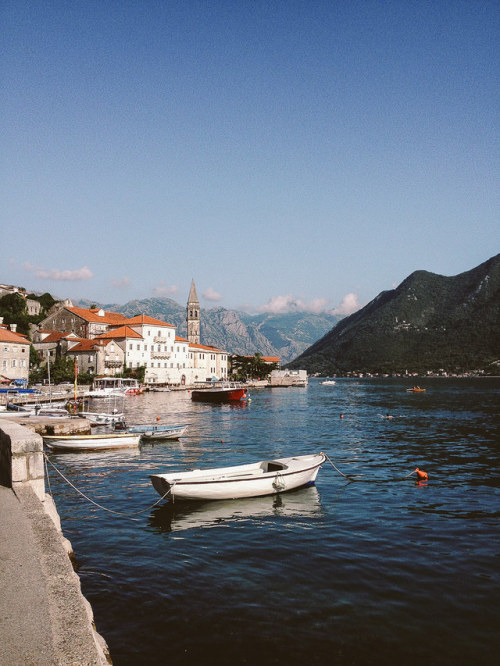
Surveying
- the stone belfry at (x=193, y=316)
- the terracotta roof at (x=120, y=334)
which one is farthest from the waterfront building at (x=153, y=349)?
the stone belfry at (x=193, y=316)

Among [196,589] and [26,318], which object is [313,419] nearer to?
[196,589]

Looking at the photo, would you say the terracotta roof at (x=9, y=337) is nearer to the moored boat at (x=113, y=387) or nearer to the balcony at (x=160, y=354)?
the moored boat at (x=113, y=387)

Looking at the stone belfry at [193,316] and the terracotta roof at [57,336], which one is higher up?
the stone belfry at [193,316]

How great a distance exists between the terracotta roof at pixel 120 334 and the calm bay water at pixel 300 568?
320 ft

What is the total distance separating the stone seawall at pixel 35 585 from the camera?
6156 millimetres

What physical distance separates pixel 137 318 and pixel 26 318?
28935 mm

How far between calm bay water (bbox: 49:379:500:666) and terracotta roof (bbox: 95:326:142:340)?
9755cm

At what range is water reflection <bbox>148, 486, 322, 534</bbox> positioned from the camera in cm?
1900

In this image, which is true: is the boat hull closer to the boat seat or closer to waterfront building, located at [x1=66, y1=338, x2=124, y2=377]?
the boat seat

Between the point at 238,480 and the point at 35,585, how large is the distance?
13932 millimetres

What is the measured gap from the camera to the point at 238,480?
21.4 m

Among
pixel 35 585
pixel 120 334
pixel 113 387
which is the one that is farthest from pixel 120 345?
pixel 35 585

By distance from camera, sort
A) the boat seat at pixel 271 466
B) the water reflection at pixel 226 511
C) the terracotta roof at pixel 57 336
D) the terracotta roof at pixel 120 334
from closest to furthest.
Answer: the water reflection at pixel 226 511, the boat seat at pixel 271 466, the terracotta roof at pixel 57 336, the terracotta roof at pixel 120 334

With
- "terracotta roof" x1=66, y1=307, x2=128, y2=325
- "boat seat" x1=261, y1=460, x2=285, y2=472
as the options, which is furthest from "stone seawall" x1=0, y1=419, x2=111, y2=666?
"terracotta roof" x1=66, y1=307, x2=128, y2=325
